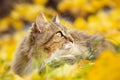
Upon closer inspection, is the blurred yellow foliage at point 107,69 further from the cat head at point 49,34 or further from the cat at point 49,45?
the cat head at point 49,34

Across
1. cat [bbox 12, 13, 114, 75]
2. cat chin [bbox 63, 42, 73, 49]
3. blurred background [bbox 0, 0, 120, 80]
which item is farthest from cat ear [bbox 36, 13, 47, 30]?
blurred background [bbox 0, 0, 120, 80]

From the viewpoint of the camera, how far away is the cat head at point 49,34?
3.96m

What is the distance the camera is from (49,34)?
13.2 feet

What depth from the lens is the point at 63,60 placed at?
3.46m

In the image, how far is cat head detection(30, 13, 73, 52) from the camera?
13.0 ft

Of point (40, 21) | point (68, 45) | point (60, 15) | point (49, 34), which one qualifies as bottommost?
point (68, 45)

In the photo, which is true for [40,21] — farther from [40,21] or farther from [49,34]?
[49,34]

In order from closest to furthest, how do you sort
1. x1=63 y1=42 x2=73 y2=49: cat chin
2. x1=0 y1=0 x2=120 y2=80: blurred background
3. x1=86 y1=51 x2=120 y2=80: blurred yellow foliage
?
x1=86 y1=51 x2=120 y2=80: blurred yellow foliage → x1=63 y1=42 x2=73 y2=49: cat chin → x1=0 y1=0 x2=120 y2=80: blurred background

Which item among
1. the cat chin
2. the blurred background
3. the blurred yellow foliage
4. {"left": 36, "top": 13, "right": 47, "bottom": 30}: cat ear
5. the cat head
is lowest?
the blurred yellow foliage

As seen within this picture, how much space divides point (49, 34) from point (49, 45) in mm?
93

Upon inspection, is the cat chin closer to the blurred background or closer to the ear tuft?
the ear tuft

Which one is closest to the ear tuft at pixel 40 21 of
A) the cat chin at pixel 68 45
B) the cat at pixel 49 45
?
the cat at pixel 49 45

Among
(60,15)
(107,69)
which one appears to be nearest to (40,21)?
(107,69)

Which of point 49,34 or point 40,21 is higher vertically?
point 40,21
